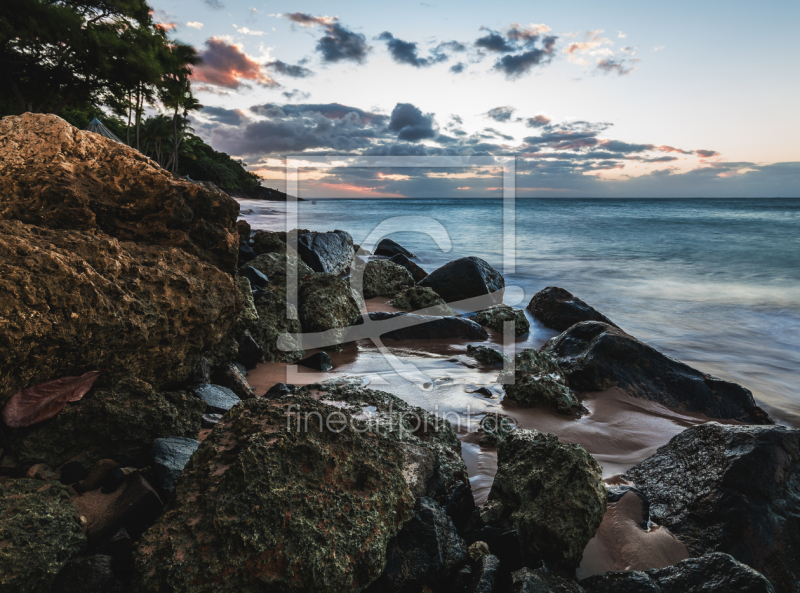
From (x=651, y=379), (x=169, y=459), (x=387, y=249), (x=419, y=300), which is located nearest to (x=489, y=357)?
(x=651, y=379)

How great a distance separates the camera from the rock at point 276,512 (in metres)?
1.44

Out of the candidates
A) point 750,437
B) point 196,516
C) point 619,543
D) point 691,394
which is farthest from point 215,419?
point 691,394

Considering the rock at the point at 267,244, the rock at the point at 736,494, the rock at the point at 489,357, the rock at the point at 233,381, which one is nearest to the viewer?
the rock at the point at 736,494

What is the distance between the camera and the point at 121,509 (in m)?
1.68

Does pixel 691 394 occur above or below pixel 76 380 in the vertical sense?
below

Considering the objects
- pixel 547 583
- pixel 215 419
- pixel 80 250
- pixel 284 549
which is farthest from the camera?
pixel 215 419

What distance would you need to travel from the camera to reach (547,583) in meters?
1.80

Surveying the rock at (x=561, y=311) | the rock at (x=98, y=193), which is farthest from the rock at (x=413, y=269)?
the rock at (x=98, y=193)

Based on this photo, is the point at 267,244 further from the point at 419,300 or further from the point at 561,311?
the point at 561,311

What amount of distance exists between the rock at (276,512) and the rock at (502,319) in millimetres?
4275

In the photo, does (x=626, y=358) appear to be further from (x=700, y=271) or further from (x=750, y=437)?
(x=700, y=271)

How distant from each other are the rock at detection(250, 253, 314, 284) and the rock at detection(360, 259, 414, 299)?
1.83 meters

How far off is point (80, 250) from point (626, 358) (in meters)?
4.26

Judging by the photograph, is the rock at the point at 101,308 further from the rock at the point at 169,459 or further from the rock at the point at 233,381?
the rock at the point at 169,459
